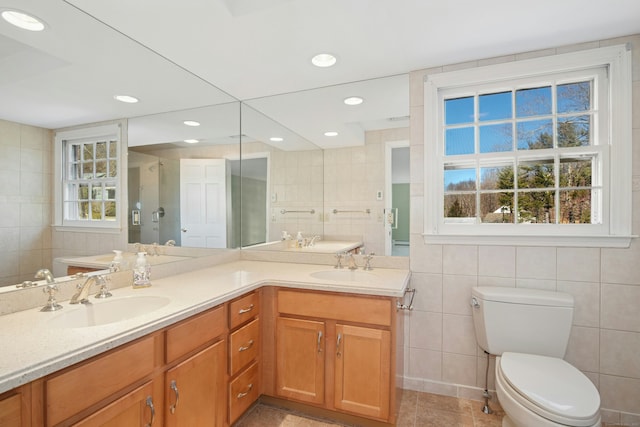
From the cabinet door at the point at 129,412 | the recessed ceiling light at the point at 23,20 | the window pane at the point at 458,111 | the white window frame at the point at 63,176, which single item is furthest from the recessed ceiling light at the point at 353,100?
the cabinet door at the point at 129,412

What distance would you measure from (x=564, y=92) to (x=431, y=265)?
1.36m

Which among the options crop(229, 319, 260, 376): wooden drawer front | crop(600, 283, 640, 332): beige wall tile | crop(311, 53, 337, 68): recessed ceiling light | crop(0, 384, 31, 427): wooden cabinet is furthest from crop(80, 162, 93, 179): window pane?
crop(600, 283, 640, 332): beige wall tile

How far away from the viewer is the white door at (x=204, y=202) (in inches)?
87.9

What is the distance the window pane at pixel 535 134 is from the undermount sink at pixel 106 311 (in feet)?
7.51

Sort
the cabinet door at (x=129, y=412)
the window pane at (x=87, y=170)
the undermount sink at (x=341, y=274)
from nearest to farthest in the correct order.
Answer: the cabinet door at (x=129, y=412), the window pane at (x=87, y=170), the undermount sink at (x=341, y=274)

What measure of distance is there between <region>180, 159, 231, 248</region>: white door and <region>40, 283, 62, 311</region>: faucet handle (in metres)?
0.90

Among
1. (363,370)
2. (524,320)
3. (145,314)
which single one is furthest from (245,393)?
(524,320)

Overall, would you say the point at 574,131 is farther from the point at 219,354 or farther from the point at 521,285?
the point at 219,354

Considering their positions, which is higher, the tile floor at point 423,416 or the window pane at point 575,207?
the window pane at point 575,207

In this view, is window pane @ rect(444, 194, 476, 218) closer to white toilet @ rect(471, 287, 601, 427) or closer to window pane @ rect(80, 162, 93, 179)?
white toilet @ rect(471, 287, 601, 427)

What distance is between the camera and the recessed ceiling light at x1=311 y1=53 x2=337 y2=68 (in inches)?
73.7

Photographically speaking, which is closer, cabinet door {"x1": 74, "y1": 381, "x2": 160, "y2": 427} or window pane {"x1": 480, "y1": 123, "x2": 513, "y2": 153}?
cabinet door {"x1": 74, "y1": 381, "x2": 160, "y2": 427}

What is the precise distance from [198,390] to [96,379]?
1.71ft

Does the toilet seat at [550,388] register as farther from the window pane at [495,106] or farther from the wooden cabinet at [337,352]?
the window pane at [495,106]
